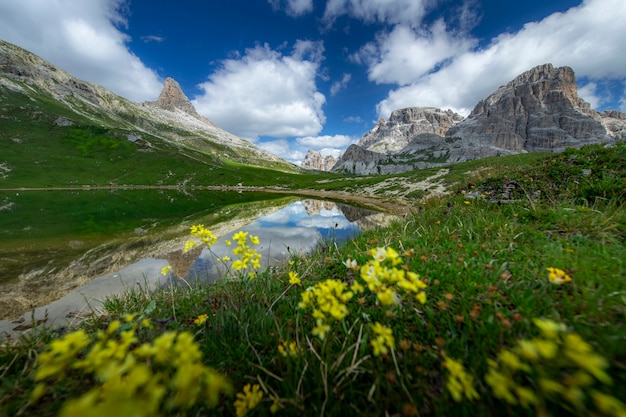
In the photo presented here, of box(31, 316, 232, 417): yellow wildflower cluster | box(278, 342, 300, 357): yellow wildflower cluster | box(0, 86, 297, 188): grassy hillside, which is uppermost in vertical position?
box(0, 86, 297, 188): grassy hillside

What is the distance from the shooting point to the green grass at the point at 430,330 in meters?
1.91

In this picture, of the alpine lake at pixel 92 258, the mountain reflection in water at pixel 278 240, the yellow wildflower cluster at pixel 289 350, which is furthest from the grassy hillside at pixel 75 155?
the yellow wildflower cluster at pixel 289 350

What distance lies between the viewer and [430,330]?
2.69 meters

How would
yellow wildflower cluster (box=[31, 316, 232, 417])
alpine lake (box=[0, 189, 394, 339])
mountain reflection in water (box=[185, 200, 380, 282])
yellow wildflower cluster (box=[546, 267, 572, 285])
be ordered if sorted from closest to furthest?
yellow wildflower cluster (box=[31, 316, 232, 417]) → yellow wildflower cluster (box=[546, 267, 572, 285]) → alpine lake (box=[0, 189, 394, 339]) → mountain reflection in water (box=[185, 200, 380, 282])

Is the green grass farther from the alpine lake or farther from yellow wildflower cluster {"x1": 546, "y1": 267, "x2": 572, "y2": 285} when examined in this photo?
the alpine lake

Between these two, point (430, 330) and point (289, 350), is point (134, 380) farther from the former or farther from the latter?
point (430, 330)

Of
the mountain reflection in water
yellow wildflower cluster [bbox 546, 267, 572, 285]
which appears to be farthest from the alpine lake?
yellow wildflower cluster [bbox 546, 267, 572, 285]

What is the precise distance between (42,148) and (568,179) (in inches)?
6587

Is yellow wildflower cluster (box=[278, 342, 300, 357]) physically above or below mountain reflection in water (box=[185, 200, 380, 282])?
above

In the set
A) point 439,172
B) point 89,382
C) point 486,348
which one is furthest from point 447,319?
point 439,172

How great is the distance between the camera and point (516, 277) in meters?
3.26

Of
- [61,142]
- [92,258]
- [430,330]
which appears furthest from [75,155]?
[430,330]

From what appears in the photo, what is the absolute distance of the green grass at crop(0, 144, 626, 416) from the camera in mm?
1908

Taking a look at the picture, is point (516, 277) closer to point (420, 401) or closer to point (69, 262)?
point (420, 401)
